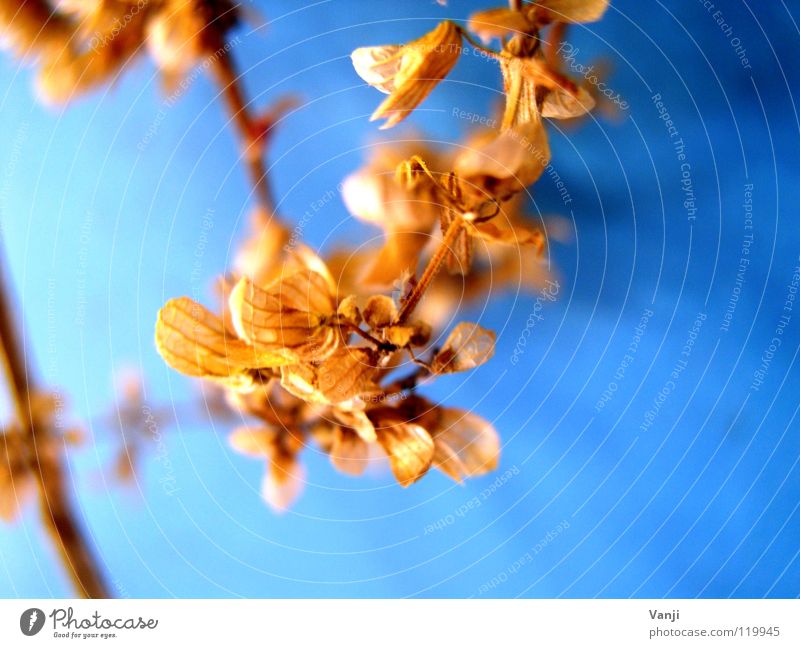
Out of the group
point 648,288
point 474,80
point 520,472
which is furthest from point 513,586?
point 474,80

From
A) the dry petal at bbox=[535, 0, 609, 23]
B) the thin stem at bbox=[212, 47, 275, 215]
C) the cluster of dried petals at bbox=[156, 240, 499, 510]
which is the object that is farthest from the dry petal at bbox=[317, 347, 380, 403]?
the dry petal at bbox=[535, 0, 609, 23]

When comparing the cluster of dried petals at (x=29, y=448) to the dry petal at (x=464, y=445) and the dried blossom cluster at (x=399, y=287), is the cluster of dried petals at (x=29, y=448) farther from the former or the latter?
the dry petal at (x=464, y=445)

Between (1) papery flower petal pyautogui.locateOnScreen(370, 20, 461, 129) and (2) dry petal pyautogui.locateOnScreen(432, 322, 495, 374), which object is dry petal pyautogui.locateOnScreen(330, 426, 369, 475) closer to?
(2) dry petal pyautogui.locateOnScreen(432, 322, 495, 374)

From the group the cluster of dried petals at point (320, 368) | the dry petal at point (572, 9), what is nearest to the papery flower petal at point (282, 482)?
the cluster of dried petals at point (320, 368)

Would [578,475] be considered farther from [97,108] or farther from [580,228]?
[97,108]

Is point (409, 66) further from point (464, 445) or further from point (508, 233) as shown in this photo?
point (464, 445)
